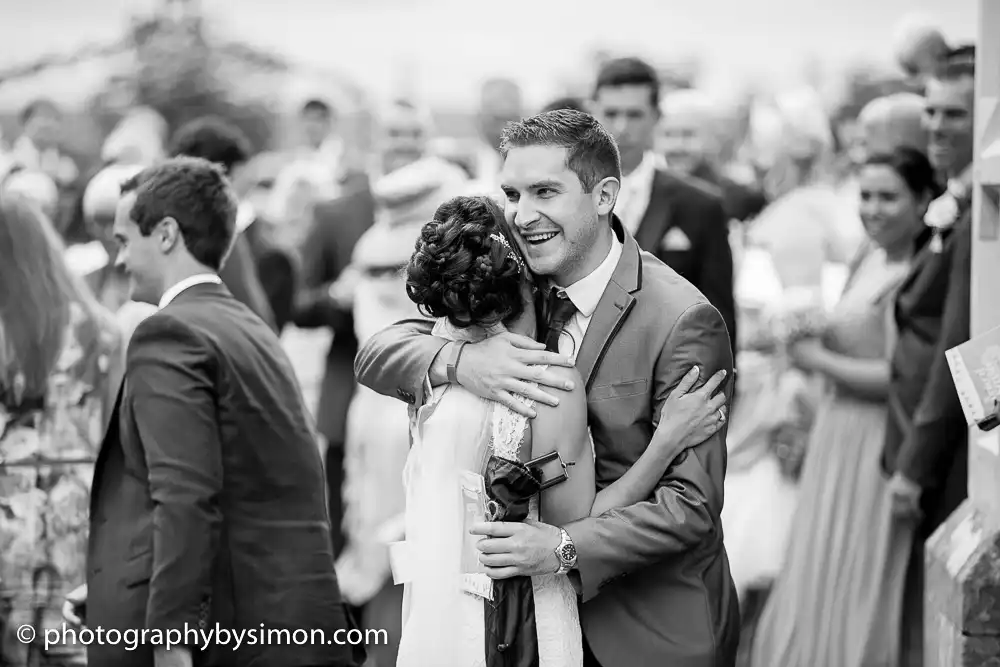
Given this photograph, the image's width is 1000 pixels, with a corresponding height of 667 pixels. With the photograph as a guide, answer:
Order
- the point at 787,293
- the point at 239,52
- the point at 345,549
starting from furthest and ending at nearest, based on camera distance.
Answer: the point at 239,52 < the point at 345,549 < the point at 787,293

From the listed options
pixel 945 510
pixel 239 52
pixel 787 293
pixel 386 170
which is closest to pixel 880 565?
pixel 945 510

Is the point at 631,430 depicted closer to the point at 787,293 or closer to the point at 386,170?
the point at 787,293

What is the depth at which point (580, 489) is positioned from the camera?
2.83m

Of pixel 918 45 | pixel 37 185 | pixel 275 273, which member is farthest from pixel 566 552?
pixel 37 185

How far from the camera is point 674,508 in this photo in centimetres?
282

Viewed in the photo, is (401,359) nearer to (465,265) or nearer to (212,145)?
(465,265)

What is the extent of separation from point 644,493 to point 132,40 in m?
10.2

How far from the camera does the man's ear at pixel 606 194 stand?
2986 millimetres

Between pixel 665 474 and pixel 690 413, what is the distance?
0.14m

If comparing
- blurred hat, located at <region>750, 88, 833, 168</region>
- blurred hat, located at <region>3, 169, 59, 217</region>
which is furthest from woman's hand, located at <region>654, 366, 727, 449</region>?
blurred hat, located at <region>3, 169, 59, 217</region>

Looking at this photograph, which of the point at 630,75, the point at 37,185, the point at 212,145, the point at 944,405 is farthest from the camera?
the point at 37,185

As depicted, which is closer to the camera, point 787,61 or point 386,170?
point 386,170

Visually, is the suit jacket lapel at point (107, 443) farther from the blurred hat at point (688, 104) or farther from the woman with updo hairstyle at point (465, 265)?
the blurred hat at point (688, 104)

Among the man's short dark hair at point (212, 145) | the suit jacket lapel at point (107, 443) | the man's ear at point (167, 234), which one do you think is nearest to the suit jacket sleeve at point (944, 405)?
the man's ear at point (167, 234)
